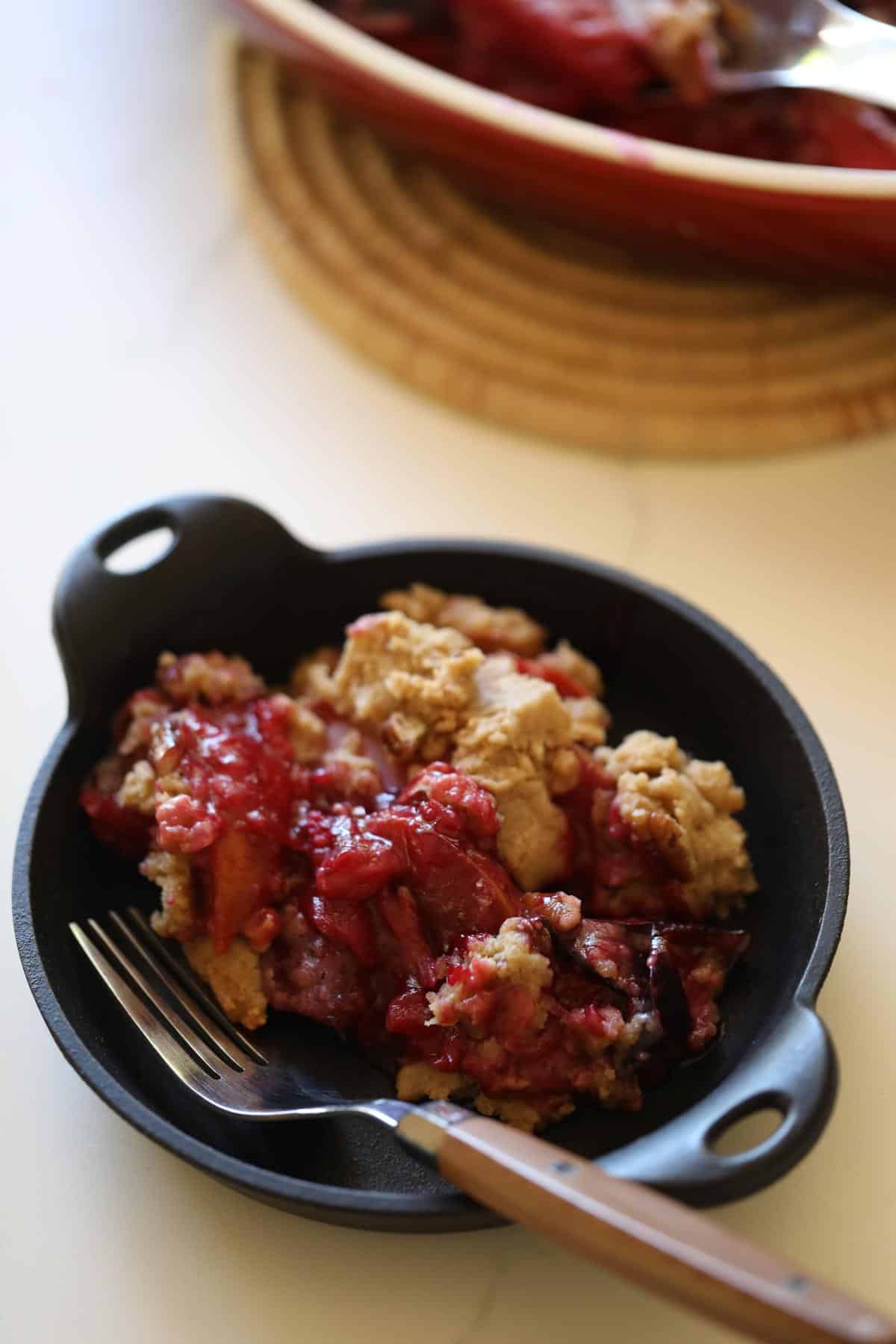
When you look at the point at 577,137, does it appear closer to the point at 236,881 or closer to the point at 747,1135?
the point at 236,881

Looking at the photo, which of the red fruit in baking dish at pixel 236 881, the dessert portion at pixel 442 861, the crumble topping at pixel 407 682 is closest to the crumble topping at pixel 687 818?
the dessert portion at pixel 442 861

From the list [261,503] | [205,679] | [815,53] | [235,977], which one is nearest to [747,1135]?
[235,977]

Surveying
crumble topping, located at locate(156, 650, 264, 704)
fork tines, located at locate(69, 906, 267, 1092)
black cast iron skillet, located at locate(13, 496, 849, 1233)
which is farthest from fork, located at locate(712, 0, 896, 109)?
fork tines, located at locate(69, 906, 267, 1092)

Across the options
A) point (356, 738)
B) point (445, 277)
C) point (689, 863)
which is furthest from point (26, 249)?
point (689, 863)

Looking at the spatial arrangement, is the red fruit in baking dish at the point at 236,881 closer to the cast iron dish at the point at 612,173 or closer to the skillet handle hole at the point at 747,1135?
the skillet handle hole at the point at 747,1135

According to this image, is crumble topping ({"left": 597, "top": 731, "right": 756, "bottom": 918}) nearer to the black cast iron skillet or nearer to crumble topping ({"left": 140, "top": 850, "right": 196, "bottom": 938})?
the black cast iron skillet
